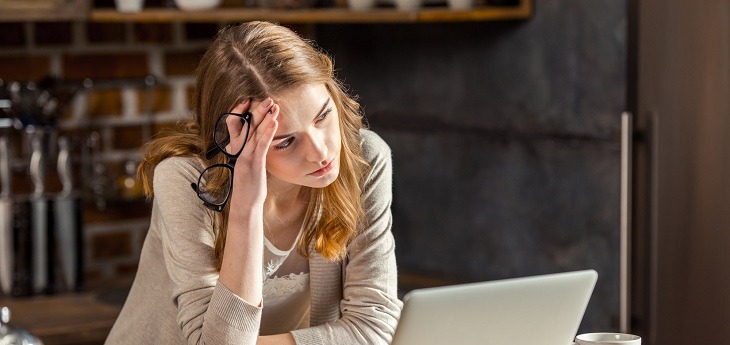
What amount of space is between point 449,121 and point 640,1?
861 mm

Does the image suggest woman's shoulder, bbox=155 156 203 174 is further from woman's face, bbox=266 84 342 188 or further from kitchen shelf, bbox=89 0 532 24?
kitchen shelf, bbox=89 0 532 24

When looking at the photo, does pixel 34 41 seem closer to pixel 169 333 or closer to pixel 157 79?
pixel 157 79

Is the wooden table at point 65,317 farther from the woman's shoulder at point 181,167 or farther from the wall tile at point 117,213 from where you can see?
the woman's shoulder at point 181,167

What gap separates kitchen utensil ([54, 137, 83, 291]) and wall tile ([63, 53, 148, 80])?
0.41m

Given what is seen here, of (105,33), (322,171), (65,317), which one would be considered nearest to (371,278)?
(322,171)

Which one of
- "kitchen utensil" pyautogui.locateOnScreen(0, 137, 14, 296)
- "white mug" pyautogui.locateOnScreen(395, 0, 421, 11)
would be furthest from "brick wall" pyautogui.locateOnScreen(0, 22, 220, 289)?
"white mug" pyautogui.locateOnScreen(395, 0, 421, 11)

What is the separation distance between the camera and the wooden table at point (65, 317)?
9.15ft

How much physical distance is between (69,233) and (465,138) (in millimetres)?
1180

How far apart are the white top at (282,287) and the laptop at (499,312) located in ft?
1.47

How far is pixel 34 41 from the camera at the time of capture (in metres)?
3.38

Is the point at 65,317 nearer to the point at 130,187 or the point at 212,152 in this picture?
the point at 130,187

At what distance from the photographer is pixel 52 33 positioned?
3.41 meters

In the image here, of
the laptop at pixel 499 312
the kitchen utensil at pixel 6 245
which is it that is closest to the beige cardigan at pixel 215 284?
the laptop at pixel 499 312

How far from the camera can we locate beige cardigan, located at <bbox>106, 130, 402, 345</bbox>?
1.76 m
